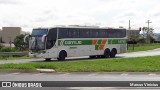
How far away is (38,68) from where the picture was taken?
2361 centimetres

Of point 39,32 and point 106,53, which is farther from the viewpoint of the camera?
point 106,53

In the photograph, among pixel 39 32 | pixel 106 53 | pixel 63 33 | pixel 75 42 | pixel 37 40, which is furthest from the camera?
pixel 106 53

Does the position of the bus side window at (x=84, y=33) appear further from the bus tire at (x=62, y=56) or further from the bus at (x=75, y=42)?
the bus tire at (x=62, y=56)

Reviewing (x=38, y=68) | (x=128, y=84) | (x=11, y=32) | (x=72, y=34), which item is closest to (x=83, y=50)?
(x=72, y=34)

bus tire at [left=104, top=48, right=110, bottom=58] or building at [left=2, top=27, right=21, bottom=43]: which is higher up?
building at [left=2, top=27, right=21, bottom=43]

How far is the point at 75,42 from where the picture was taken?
1403 inches

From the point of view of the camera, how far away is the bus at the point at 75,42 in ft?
109

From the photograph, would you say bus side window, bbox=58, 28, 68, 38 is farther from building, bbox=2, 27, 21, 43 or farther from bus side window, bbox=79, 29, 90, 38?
building, bbox=2, 27, 21, 43

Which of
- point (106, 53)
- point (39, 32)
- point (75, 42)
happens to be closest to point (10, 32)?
point (106, 53)

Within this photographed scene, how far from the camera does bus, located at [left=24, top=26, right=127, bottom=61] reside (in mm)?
33281

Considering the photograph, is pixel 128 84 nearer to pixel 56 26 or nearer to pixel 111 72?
pixel 111 72

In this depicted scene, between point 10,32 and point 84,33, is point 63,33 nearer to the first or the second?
point 84,33

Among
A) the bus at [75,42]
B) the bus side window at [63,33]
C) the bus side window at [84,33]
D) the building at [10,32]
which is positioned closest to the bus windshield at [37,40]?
the bus at [75,42]

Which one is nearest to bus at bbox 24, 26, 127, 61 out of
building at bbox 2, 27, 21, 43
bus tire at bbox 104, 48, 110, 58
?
bus tire at bbox 104, 48, 110, 58
